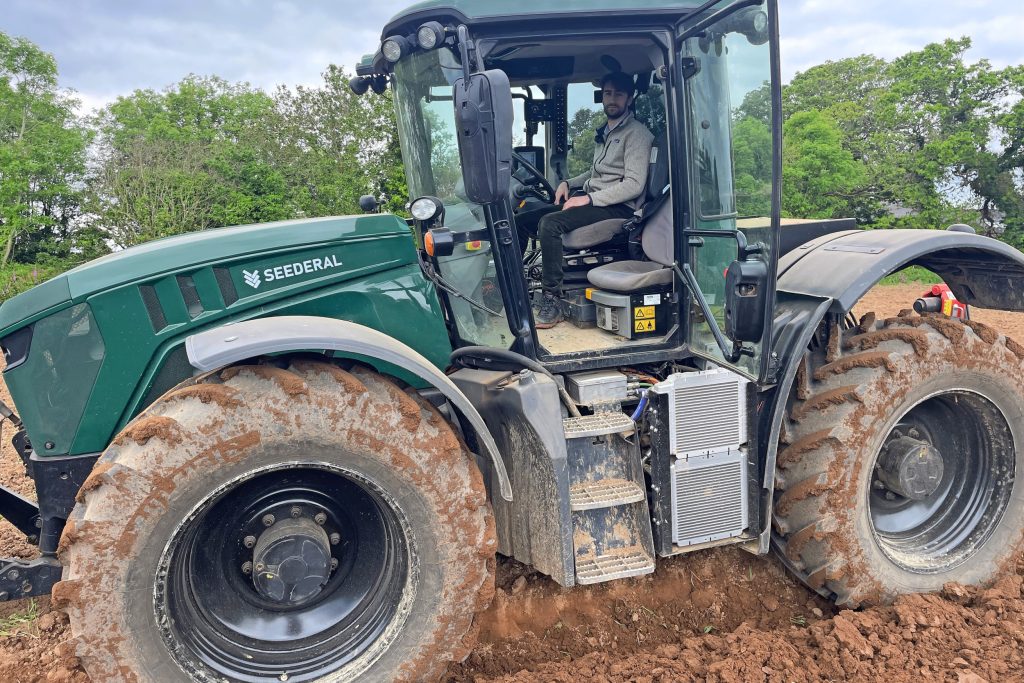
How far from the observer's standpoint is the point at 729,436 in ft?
10.5

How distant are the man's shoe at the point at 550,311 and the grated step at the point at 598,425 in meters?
0.70

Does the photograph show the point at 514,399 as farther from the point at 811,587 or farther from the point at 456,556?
the point at 811,587

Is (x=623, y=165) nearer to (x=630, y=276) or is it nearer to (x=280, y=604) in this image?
(x=630, y=276)

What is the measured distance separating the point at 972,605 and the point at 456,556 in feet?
8.48

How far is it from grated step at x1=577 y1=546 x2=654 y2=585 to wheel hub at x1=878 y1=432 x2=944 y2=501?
1.40 metres

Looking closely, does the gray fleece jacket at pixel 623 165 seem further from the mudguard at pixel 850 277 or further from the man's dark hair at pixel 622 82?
the mudguard at pixel 850 277

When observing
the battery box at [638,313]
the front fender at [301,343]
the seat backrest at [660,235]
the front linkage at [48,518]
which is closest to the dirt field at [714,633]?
the front linkage at [48,518]

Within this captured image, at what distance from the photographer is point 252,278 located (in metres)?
2.85

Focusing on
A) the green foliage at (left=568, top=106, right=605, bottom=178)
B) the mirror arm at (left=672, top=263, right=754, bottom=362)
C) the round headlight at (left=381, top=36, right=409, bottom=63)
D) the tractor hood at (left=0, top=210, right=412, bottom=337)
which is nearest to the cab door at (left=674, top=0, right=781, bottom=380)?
the mirror arm at (left=672, top=263, right=754, bottom=362)

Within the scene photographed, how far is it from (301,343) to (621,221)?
1816mm

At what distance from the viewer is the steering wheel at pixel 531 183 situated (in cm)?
417

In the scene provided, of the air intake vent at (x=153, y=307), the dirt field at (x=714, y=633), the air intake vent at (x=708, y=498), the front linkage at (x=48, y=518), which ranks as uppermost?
the air intake vent at (x=153, y=307)

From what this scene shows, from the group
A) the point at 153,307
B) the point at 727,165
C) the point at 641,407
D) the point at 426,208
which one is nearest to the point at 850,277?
the point at 727,165

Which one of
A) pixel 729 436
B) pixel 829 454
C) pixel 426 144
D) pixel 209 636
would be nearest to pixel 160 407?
pixel 209 636
